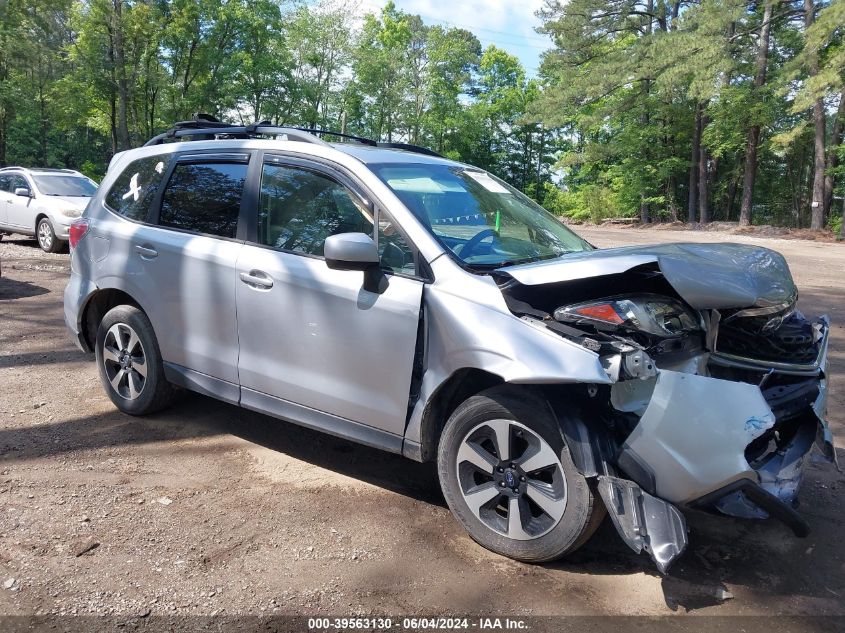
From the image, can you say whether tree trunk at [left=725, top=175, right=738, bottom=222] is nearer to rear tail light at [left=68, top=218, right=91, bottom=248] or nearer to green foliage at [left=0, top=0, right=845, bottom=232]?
green foliage at [left=0, top=0, right=845, bottom=232]

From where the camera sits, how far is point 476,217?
149 inches

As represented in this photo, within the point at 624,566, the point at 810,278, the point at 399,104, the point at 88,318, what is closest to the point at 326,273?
the point at 624,566

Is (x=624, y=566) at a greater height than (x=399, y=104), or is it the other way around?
(x=399, y=104)

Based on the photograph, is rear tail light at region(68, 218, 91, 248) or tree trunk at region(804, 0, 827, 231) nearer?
rear tail light at region(68, 218, 91, 248)

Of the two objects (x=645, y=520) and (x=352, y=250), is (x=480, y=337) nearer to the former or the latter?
(x=352, y=250)

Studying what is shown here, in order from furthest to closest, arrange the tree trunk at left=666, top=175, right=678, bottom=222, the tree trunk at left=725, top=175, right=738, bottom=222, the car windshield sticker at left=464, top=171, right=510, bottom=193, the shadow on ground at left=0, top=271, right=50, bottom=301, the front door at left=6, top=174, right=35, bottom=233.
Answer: the tree trunk at left=725, top=175, right=738, bottom=222
the tree trunk at left=666, top=175, right=678, bottom=222
the front door at left=6, top=174, right=35, bottom=233
the shadow on ground at left=0, top=271, right=50, bottom=301
the car windshield sticker at left=464, top=171, right=510, bottom=193

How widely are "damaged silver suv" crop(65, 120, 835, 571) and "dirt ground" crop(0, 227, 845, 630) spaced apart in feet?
1.03

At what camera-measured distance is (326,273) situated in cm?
355

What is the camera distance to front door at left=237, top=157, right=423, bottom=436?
10.9 ft

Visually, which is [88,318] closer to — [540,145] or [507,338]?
[507,338]

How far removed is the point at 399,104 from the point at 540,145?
1570 cm

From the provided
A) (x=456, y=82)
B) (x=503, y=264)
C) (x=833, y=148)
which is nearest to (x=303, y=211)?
(x=503, y=264)

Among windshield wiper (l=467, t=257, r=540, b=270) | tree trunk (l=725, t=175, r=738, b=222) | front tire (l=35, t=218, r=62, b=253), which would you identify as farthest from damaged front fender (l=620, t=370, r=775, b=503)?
tree trunk (l=725, t=175, r=738, b=222)

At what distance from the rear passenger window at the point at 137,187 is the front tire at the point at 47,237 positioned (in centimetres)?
1015
